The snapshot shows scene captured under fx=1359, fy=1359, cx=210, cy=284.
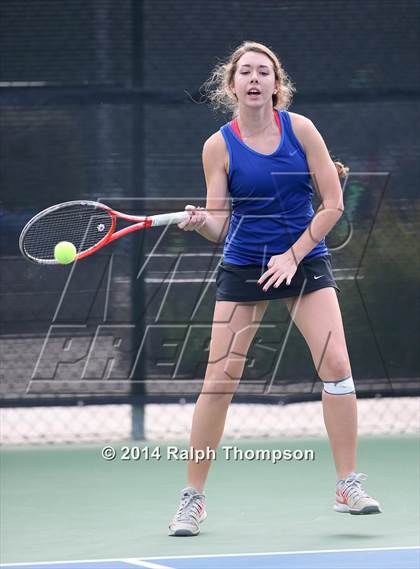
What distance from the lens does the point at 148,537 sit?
4441 millimetres

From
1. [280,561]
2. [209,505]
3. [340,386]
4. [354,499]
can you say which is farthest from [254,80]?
[209,505]

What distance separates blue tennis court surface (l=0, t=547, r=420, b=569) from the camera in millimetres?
3896

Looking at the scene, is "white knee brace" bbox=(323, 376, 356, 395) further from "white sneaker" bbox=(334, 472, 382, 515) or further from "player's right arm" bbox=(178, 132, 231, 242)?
"player's right arm" bbox=(178, 132, 231, 242)

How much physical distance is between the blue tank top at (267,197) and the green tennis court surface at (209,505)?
36.3 inches

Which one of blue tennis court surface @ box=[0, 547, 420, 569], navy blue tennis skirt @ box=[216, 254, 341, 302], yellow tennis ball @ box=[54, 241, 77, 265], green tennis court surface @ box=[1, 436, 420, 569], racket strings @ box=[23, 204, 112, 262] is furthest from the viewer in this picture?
racket strings @ box=[23, 204, 112, 262]

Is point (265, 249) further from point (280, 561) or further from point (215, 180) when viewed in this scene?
point (280, 561)

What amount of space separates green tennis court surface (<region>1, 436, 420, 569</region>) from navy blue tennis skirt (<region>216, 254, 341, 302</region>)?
2.58 feet

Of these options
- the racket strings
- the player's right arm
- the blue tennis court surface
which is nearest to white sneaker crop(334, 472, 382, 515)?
the blue tennis court surface

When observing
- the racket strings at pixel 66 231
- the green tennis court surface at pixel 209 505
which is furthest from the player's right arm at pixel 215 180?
the green tennis court surface at pixel 209 505

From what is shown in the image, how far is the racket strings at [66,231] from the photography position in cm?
527

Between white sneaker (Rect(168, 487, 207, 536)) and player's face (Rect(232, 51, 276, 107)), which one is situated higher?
player's face (Rect(232, 51, 276, 107))

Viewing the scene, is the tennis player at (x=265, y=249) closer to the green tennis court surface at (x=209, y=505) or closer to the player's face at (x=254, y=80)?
the player's face at (x=254, y=80)

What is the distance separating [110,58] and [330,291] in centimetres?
237

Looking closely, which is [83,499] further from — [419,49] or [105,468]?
[419,49]
